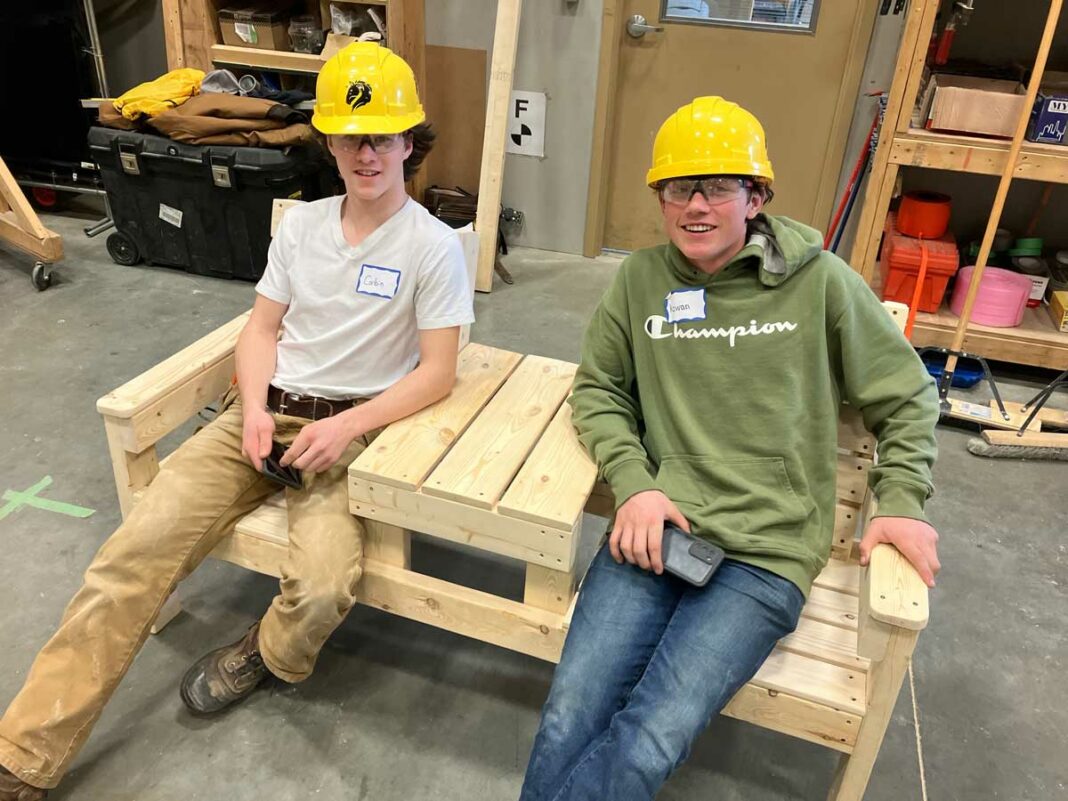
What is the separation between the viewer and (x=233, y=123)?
3859mm

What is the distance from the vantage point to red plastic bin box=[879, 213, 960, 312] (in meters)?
3.47

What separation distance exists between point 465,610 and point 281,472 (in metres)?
0.50

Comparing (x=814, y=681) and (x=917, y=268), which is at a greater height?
(x=917, y=268)

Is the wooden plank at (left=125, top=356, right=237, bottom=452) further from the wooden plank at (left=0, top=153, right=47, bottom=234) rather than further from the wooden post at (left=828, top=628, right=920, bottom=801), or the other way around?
the wooden plank at (left=0, top=153, right=47, bottom=234)

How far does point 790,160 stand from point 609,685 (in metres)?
3.56

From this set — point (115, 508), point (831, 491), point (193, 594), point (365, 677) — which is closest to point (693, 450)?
point (831, 491)

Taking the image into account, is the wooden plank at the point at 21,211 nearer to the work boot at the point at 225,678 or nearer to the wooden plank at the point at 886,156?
the work boot at the point at 225,678

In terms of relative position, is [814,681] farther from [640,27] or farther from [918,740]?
[640,27]

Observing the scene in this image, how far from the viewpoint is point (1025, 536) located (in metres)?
2.61

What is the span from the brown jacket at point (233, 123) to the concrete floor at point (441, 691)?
1575mm

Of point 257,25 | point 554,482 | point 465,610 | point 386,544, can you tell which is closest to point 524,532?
point 554,482

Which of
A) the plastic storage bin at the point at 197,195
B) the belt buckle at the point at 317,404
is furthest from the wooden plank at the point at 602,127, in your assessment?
the belt buckle at the point at 317,404

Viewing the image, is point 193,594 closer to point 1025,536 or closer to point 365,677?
point 365,677

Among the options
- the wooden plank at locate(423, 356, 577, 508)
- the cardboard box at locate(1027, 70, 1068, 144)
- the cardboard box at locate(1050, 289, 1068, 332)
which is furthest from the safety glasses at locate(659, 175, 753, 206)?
the cardboard box at locate(1050, 289, 1068, 332)
